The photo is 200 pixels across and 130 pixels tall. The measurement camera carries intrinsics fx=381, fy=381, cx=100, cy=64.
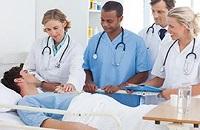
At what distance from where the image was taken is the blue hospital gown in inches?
75.5

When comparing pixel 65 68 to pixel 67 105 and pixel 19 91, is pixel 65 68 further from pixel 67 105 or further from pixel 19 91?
pixel 67 105

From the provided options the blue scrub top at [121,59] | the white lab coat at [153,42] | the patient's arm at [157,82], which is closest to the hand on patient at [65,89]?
the blue scrub top at [121,59]

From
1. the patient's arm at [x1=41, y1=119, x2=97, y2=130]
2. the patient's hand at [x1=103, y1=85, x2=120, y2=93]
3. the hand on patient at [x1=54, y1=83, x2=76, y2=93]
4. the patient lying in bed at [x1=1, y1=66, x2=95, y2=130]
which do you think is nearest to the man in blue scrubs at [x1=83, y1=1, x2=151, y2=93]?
the patient's hand at [x1=103, y1=85, x2=120, y2=93]

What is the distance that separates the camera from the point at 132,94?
2.55m

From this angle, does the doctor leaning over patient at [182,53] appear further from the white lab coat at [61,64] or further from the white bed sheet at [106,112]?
the white lab coat at [61,64]

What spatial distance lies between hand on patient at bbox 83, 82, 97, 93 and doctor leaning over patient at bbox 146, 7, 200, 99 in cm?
48

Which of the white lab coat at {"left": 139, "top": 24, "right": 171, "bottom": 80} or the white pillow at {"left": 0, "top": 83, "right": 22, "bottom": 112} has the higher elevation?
the white lab coat at {"left": 139, "top": 24, "right": 171, "bottom": 80}

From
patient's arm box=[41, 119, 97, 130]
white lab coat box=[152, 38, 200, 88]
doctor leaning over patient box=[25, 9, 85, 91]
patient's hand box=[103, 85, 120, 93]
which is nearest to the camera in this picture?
patient's arm box=[41, 119, 97, 130]

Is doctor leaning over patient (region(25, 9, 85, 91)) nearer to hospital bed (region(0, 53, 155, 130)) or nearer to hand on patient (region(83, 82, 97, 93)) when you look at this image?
hand on patient (region(83, 82, 97, 93))

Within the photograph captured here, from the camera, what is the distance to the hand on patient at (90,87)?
2.66 m

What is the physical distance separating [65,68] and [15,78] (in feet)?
1.90

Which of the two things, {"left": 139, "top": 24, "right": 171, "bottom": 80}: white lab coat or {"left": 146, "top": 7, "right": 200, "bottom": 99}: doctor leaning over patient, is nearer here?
{"left": 146, "top": 7, "right": 200, "bottom": 99}: doctor leaning over patient

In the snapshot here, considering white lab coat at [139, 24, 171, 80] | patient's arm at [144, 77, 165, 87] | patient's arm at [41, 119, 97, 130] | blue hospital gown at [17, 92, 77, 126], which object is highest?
white lab coat at [139, 24, 171, 80]

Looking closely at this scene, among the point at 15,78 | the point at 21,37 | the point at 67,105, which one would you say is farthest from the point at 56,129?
the point at 21,37
